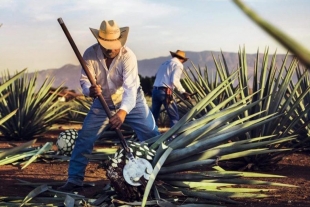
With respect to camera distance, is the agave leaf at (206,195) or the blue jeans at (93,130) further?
the blue jeans at (93,130)

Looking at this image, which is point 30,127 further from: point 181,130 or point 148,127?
point 181,130

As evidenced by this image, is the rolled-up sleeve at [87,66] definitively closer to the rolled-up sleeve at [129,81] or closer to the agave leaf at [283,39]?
the rolled-up sleeve at [129,81]

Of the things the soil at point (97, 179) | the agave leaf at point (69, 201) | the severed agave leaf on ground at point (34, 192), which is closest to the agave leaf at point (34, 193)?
the severed agave leaf on ground at point (34, 192)

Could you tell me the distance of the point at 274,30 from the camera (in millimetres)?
406

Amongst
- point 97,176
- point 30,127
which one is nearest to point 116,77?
point 97,176

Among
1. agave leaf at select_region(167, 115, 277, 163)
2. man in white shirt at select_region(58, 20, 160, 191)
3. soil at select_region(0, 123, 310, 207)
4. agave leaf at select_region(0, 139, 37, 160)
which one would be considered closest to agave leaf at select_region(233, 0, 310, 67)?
agave leaf at select_region(0, 139, 37, 160)

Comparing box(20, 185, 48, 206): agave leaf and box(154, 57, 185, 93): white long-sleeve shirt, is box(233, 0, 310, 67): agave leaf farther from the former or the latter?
box(154, 57, 185, 93): white long-sleeve shirt

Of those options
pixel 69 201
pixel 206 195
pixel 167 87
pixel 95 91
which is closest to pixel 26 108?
pixel 167 87

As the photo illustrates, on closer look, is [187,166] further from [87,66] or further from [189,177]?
[87,66]

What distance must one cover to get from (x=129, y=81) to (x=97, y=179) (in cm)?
166

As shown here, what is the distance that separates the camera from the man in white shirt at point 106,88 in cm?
603

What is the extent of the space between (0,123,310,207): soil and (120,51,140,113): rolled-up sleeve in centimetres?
87

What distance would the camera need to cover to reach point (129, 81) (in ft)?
19.4

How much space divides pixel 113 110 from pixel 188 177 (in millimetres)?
1501
